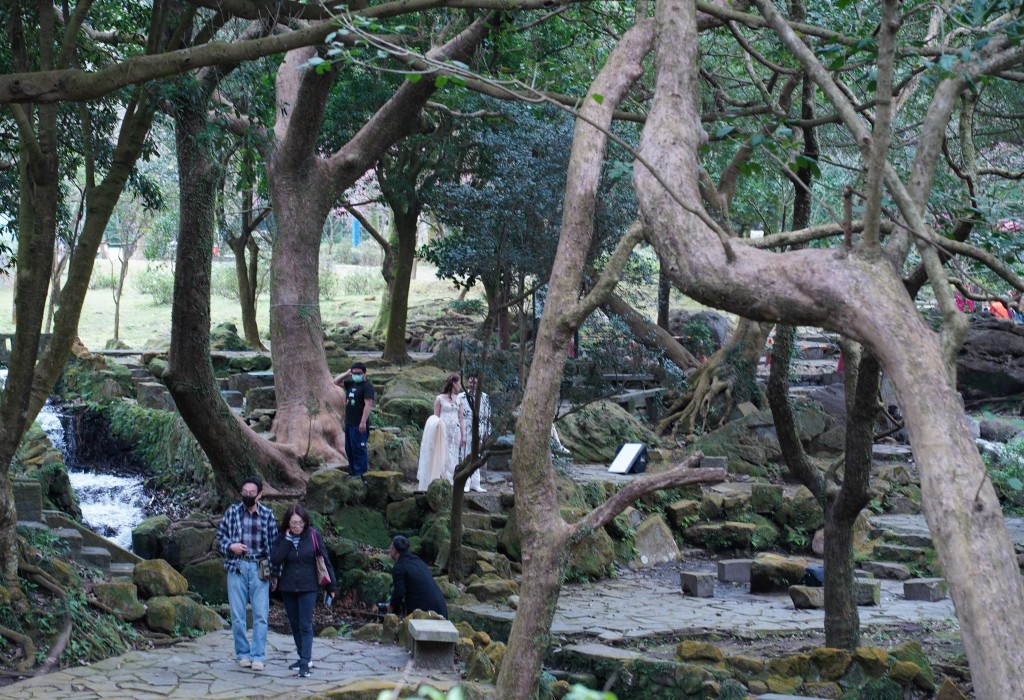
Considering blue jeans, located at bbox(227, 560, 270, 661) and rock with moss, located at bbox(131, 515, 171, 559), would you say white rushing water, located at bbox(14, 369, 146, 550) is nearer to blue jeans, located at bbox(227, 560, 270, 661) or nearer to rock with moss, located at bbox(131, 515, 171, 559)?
rock with moss, located at bbox(131, 515, 171, 559)

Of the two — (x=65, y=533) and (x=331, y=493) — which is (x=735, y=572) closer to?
(x=331, y=493)

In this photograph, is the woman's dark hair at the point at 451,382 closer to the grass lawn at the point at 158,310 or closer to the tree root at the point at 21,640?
the tree root at the point at 21,640

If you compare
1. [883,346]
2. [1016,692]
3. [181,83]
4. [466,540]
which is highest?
[181,83]

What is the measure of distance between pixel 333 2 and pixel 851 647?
822 cm

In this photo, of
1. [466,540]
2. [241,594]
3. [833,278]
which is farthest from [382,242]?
[833,278]

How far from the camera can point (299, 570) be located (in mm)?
9656

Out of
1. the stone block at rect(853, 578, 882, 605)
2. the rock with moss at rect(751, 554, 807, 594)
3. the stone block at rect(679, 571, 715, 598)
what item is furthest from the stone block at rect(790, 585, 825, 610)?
the stone block at rect(679, 571, 715, 598)

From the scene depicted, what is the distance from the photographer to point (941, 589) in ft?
48.2

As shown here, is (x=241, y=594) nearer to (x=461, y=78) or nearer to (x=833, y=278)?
(x=461, y=78)

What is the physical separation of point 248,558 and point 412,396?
11.3 meters

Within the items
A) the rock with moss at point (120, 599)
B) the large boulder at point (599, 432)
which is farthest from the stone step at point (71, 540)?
the large boulder at point (599, 432)

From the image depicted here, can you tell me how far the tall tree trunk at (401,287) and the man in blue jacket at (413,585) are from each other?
1355cm

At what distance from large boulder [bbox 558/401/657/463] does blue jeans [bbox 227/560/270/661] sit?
12526 millimetres

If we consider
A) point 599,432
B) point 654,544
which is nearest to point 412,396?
point 599,432
